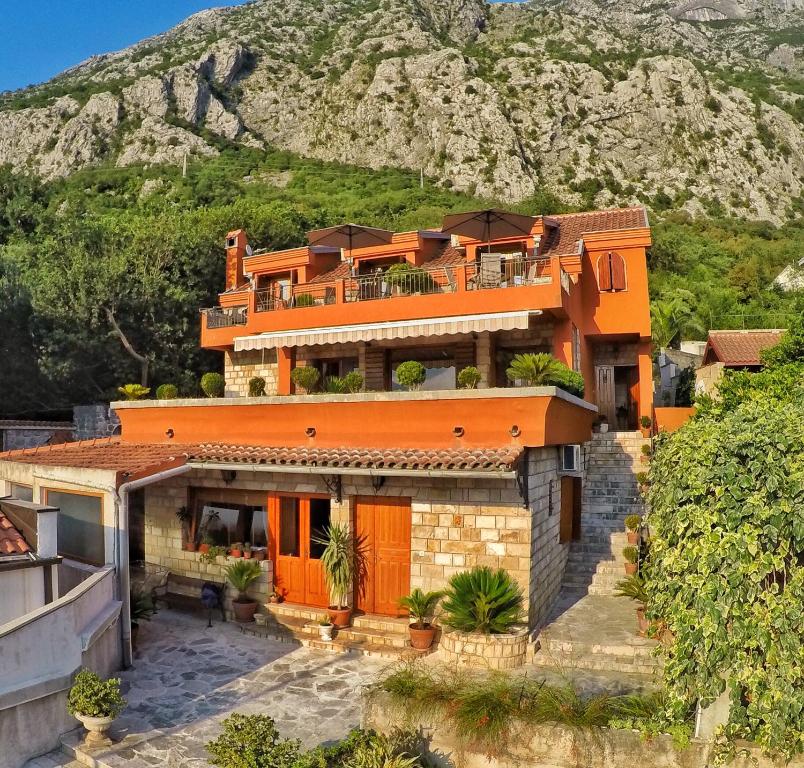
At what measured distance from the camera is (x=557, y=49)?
95.7 meters

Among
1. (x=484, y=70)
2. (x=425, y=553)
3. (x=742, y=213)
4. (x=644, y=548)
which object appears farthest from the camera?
(x=484, y=70)

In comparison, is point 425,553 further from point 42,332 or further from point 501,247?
point 42,332

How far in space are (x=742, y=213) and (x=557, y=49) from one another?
130ft

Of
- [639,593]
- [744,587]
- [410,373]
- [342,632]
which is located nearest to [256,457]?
[342,632]

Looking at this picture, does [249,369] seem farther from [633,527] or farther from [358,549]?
[633,527]

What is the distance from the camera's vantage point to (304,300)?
24094 millimetres

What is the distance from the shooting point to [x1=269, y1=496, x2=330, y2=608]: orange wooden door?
48.6ft

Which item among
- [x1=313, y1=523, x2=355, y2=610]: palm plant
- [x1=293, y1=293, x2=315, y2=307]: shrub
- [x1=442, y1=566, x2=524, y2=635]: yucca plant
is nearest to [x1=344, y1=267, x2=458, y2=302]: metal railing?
[x1=293, y1=293, x2=315, y2=307]: shrub

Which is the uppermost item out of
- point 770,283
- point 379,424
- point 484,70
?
point 484,70

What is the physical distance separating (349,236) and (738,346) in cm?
2213

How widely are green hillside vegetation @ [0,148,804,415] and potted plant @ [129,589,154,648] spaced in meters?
28.0

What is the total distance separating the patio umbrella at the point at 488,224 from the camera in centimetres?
2231

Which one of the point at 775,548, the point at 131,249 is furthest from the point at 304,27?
the point at 775,548

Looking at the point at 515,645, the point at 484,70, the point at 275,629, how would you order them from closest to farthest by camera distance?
the point at 515,645, the point at 275,629, the point at 484,70
